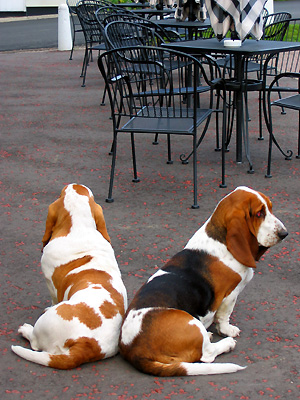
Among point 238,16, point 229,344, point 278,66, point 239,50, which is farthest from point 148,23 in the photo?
point 229,344

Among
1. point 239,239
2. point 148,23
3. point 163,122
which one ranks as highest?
point 148,23

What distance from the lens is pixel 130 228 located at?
5.27 m

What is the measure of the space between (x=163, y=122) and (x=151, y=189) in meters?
0.71

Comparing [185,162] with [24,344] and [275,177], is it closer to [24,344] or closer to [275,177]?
[275,177]

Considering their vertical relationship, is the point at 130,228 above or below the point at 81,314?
below

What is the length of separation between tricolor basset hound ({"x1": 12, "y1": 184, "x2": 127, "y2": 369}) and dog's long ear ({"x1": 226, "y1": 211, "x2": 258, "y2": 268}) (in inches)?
25.8

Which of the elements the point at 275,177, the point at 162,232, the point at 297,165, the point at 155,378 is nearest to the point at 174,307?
the point at 155,378

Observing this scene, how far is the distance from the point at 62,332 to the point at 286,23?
22.4ft

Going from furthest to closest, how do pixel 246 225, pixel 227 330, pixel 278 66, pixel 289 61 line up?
pixel 289 61
pixel 278 66
pixel 227 330
pixel 246 225

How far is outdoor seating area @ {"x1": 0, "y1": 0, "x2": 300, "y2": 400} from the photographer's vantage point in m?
3.18

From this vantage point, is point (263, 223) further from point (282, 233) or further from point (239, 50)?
point (239, 50)

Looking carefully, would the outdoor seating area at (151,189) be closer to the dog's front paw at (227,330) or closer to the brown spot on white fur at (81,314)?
the dog's front paw at (227,330)

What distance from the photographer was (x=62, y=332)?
3.19 m

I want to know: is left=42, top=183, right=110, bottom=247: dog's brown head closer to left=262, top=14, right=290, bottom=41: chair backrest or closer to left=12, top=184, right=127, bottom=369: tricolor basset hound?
left=12, top=184, right=127, bottom=369: tricolor basset hound
